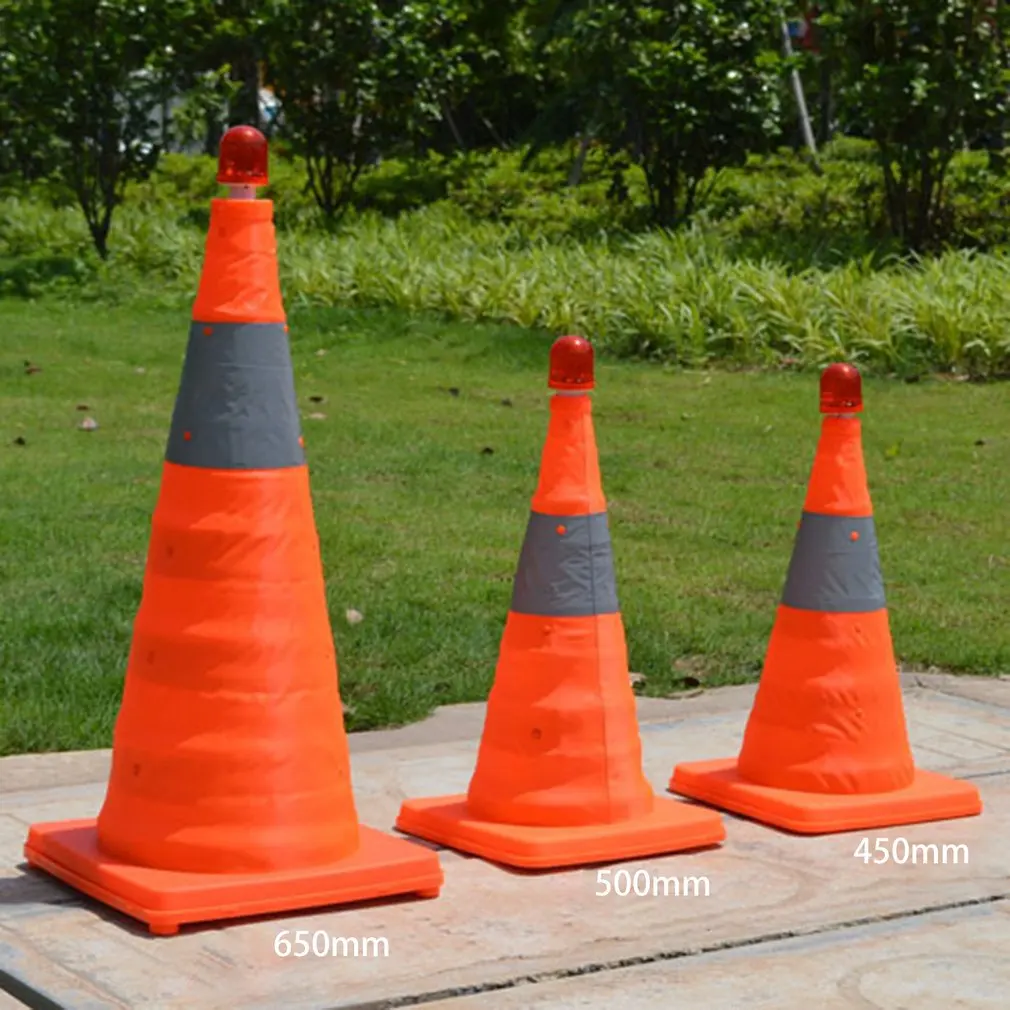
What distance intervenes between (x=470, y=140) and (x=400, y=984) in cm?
2599

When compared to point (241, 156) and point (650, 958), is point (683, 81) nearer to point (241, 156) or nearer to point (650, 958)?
point (241, 156)

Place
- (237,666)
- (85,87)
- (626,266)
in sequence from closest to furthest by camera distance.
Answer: (237,666), (626,266), (85,87)

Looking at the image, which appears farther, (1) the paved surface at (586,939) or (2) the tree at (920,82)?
(2) the tree at (920,82)

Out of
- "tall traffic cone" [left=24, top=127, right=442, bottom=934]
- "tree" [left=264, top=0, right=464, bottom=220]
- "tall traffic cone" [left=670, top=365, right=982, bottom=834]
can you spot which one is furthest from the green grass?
"tree" [left=264, top=0, right=464, bottom=220]

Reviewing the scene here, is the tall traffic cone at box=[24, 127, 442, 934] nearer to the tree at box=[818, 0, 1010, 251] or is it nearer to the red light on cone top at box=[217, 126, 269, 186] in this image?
the red light on cone top at box=[217, 126, 269, 186]

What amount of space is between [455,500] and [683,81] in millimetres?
10192

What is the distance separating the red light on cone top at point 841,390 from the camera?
5.22 metres

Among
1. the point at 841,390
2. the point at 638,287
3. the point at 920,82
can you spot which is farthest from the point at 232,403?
the point at 920,82

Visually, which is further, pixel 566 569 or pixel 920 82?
pixel 920 82

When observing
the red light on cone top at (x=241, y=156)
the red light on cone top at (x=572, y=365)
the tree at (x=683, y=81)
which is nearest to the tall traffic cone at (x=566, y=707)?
the red light on cone top at (x=572, y=365)

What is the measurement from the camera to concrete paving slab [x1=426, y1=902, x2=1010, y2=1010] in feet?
12.4

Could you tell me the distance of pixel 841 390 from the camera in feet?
17.1

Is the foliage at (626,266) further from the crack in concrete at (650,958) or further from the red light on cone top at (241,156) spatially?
the red light on cone top at (241,156)

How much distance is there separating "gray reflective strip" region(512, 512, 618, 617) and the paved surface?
1.97 feet
